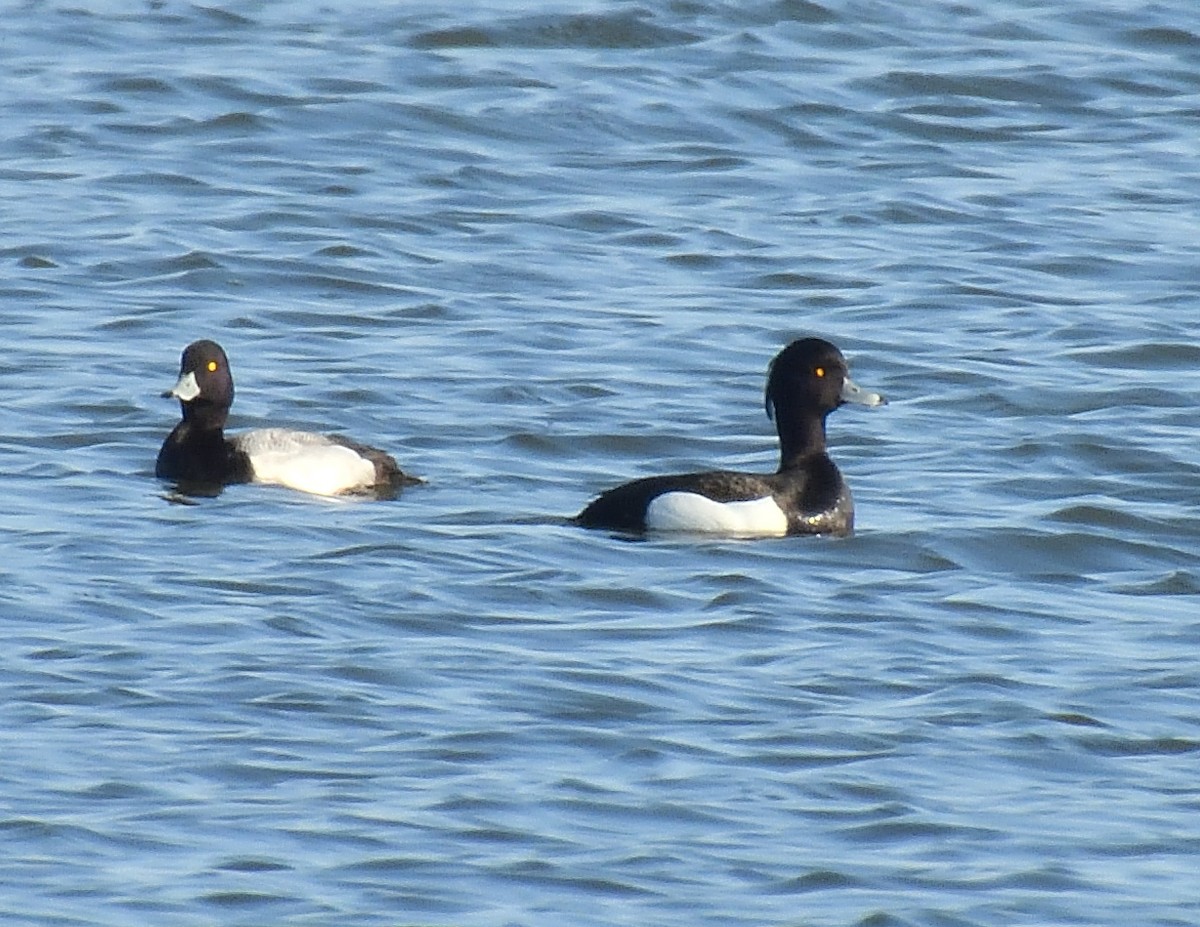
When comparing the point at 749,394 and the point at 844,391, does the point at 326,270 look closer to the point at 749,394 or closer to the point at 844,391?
the point at 749,394

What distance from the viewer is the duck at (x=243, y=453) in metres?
12.8

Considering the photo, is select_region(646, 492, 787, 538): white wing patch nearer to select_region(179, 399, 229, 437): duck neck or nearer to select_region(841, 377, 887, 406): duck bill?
select_region(841, 377, 887, 406): duck bill

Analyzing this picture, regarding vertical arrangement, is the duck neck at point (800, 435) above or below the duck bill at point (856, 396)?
below

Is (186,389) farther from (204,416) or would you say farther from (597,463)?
(597,463)

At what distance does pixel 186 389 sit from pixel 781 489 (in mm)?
2600

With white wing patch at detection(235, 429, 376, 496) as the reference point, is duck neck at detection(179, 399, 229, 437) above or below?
above

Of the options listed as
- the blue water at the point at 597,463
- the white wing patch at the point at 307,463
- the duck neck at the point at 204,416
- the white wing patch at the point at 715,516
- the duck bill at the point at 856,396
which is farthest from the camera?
the duck neck at the point at 204,416

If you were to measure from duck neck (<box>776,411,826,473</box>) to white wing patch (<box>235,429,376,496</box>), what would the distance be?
1.66 meters

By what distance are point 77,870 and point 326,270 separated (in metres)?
9.67

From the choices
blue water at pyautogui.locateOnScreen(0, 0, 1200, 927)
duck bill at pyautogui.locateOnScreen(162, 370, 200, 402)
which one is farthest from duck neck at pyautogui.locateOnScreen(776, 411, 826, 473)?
duck bill at pyautogui.locateOnScreen(162, 370, 200, 402)

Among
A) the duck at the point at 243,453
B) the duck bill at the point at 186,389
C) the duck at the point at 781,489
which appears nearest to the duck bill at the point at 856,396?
the duck at the point at 781,489

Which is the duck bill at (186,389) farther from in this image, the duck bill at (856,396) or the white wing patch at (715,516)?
the duck bill at (856,396)

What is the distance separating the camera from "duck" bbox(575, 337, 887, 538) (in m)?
12.0

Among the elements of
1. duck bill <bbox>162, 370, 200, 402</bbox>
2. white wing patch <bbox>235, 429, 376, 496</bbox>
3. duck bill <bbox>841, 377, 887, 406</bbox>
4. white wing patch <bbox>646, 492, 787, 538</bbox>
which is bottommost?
white wing patch <bbox>646, 492, 787, 538</bbox>
